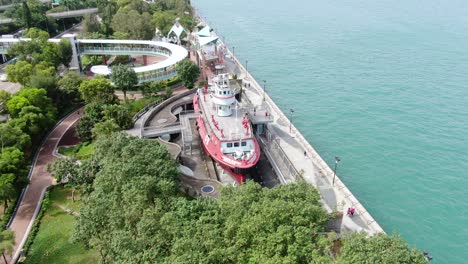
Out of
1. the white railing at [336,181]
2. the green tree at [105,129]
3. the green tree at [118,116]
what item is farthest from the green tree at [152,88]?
the green tree at [105,129]

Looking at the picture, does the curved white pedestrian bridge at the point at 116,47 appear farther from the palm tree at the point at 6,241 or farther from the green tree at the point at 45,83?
the palm tree at the point at 6,241

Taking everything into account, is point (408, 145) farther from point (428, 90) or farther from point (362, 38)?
point (362, 38)

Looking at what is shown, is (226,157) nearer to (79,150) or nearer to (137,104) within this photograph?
(79,150)

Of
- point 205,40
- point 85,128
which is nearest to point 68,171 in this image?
point 85,128

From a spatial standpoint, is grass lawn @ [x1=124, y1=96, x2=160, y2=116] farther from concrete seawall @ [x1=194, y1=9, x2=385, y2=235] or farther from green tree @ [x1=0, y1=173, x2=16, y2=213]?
green tree @ [x1=0, y1=173, x2=16, y2=213]

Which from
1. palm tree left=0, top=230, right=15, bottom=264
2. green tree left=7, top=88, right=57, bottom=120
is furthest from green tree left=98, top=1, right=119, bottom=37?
palm tree left=0, top=230, right=15, bottom=264

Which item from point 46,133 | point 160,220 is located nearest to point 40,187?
point 46,133
